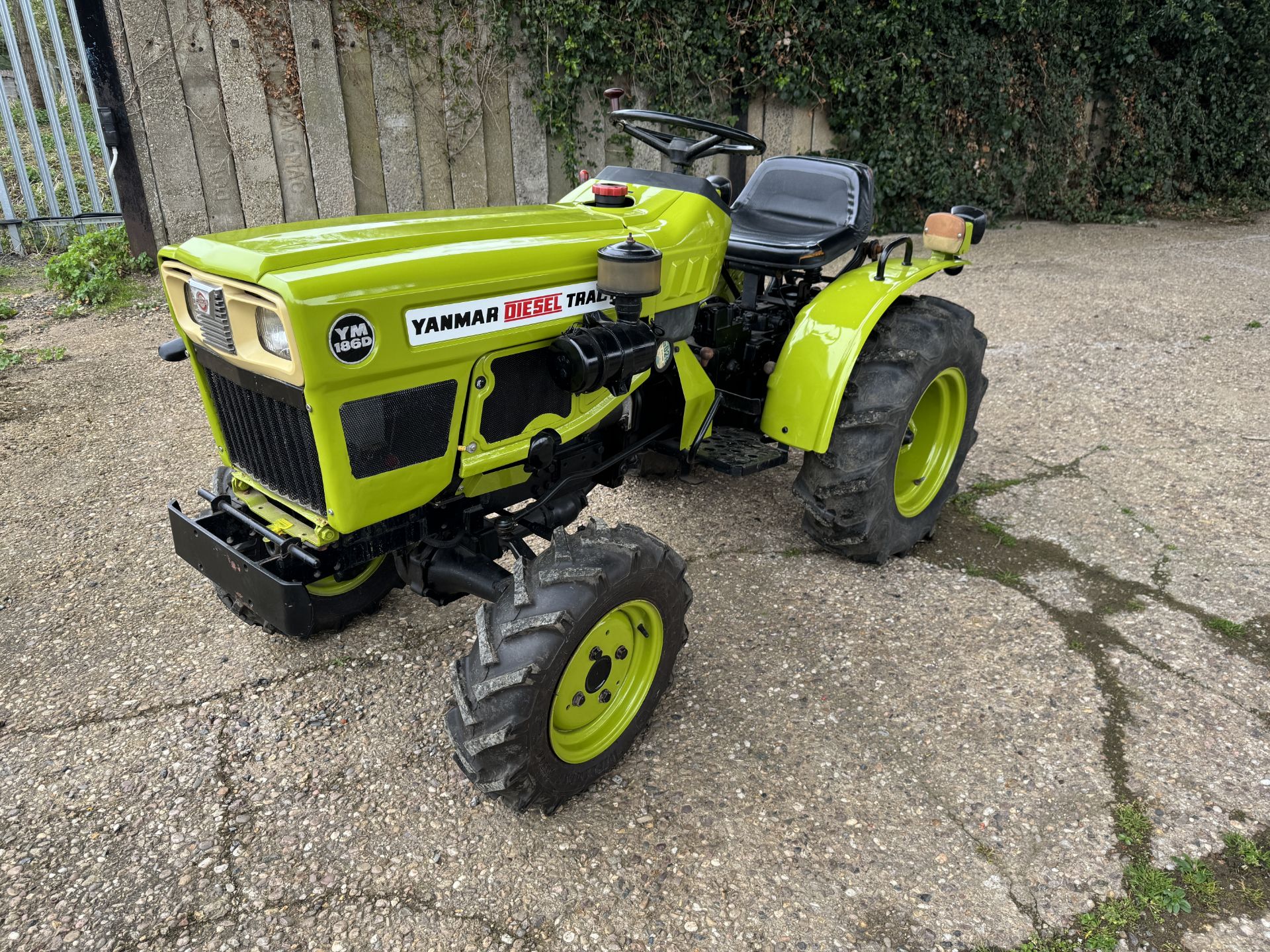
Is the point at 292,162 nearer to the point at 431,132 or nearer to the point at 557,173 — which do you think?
the point at 431,132

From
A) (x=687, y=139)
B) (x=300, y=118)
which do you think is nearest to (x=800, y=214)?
(x=687, y=139)

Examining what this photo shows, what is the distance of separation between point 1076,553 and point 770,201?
1.87 meters

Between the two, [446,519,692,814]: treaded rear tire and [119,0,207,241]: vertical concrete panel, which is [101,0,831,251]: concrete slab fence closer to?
[119,0,207,241]: vertical concrete panel

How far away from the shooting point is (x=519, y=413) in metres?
2.36

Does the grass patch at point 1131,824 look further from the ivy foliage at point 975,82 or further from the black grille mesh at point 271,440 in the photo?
the ivy foliage at point 975,82

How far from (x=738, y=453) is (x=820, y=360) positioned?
1.59 ft

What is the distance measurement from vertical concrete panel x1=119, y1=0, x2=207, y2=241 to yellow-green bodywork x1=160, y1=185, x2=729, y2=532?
15.3 feet

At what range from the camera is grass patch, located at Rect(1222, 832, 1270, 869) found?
2.14 meters

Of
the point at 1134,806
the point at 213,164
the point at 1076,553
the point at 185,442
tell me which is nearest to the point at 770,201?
the point at 1076,553

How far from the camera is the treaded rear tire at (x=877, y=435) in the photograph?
306 cm

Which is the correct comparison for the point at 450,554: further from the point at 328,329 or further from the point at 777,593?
the point at 777,593

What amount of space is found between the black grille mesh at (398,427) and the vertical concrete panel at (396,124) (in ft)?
15.3

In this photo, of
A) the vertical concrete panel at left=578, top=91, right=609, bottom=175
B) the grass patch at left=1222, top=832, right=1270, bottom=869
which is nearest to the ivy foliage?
the vertical concrete panel at left=578, top=91, right=609, bottom=175

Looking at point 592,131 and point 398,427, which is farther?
point 592,131
